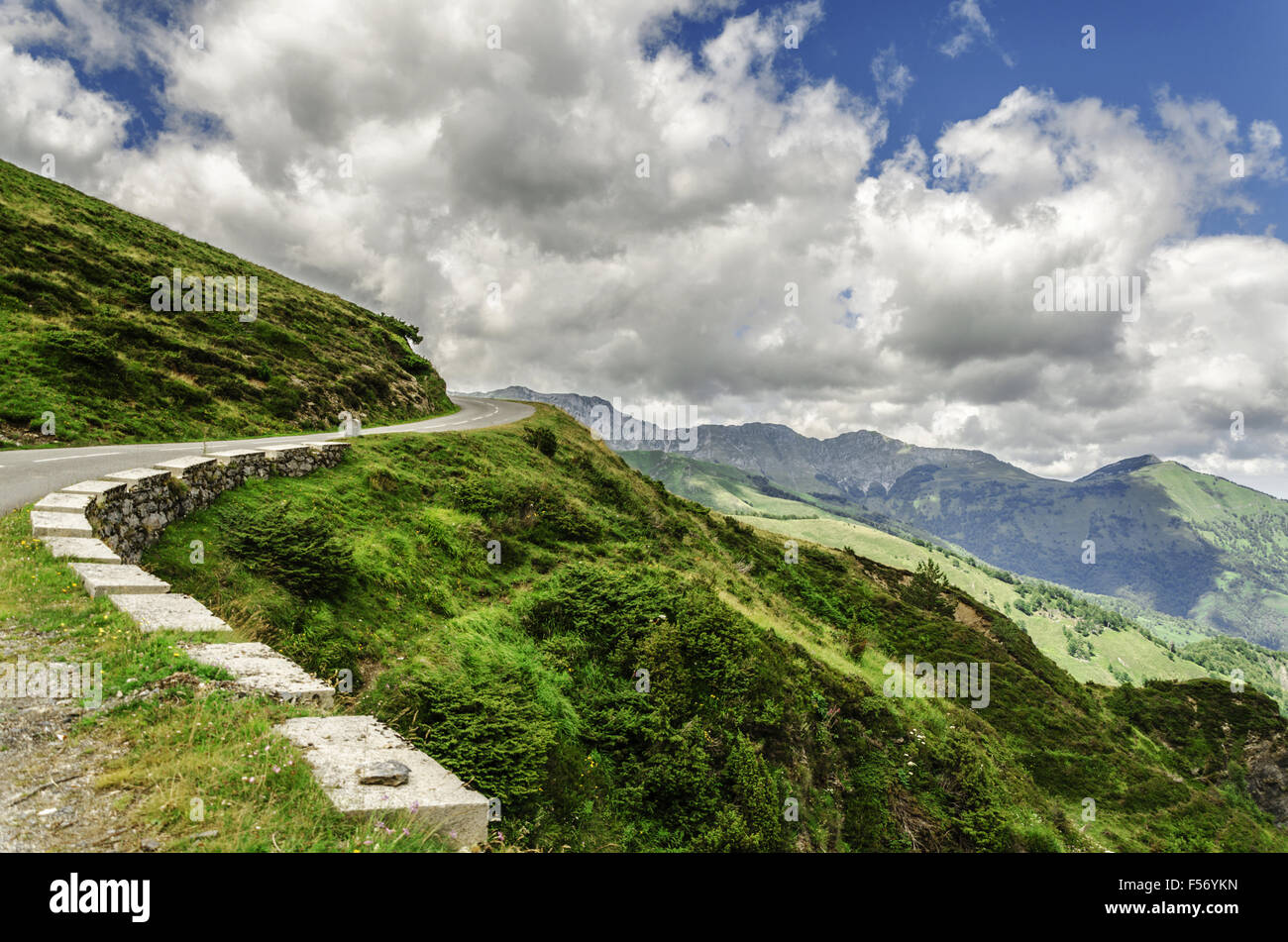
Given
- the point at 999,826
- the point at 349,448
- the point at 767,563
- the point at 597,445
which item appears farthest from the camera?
the point at 597,445

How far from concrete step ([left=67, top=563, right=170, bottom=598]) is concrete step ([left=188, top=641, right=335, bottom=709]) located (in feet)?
7.82

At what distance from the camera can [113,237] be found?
137ft

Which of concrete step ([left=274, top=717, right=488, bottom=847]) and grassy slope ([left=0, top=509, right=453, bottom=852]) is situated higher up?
grassy slope ([left=0, top=509, right=453, bottom=852])

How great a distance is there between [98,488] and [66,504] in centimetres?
60

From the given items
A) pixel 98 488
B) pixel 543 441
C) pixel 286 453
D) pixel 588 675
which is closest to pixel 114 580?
pixel 98 488

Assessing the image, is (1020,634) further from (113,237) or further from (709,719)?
(113,237)

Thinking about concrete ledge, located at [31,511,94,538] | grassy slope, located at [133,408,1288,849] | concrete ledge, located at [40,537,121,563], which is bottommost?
grassy slope, located at [133,408,1288,849]

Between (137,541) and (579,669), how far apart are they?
9495mm

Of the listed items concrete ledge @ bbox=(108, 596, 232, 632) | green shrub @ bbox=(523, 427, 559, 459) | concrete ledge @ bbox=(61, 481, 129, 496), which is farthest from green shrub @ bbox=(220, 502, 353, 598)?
green shrub @ bbox=(523, 427, 559, 459)

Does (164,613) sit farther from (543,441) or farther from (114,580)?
(543,441)

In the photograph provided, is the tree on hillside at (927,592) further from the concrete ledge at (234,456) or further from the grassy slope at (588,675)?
the concrete ledge at (234,456)

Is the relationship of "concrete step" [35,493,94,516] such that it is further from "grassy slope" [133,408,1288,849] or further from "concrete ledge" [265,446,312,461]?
"concrete ledge" [265,446,312,461]

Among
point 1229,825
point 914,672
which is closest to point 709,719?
point 914,672

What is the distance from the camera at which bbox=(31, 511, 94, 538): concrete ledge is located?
887cm
